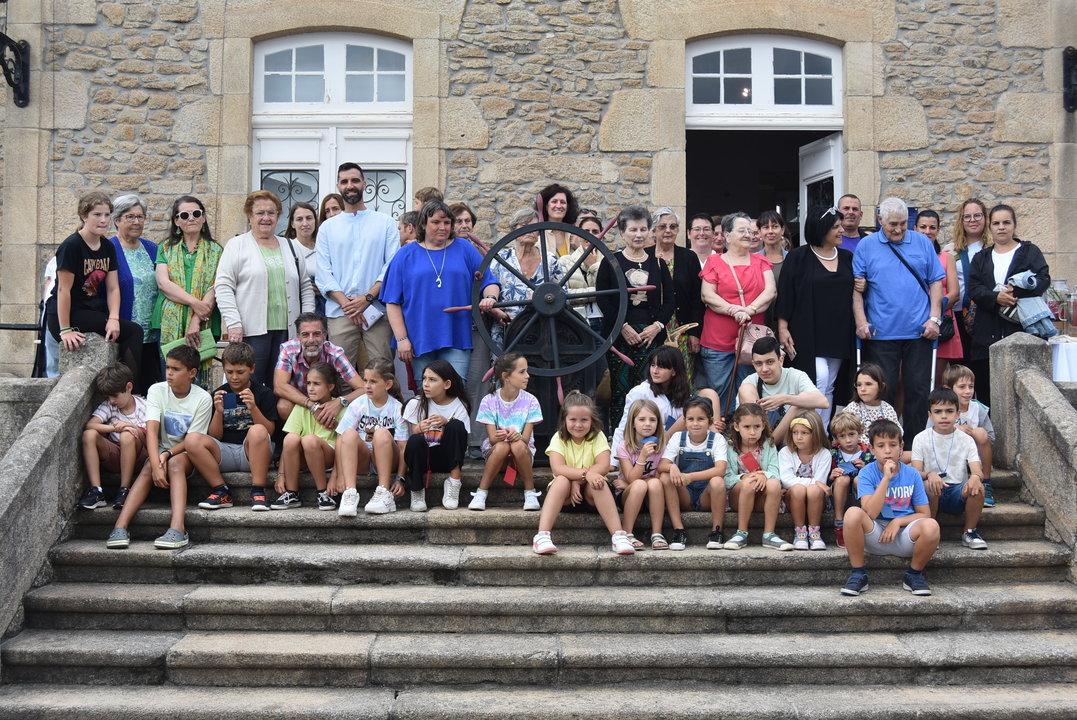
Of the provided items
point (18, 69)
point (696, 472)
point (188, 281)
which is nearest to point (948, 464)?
point (696, 472)

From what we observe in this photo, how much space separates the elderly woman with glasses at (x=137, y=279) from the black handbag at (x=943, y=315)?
184 inches

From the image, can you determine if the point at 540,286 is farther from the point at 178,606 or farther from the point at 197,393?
the point at 178,606

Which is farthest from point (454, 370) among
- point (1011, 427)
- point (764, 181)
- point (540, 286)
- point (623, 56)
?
point (764, 181)

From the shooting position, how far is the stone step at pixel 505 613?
514 cm

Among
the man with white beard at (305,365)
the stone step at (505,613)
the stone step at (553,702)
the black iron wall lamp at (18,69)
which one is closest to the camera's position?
the stone step at (553,702)

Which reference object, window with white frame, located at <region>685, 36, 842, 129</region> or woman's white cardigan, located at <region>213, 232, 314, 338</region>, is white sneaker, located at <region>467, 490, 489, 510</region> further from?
window with white frame, located at <region>685, 36, 842, 129</region>

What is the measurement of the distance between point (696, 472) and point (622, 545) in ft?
2.03

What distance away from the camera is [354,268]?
6.93 metres

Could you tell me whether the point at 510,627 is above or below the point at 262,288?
below

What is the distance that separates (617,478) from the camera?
5.92m

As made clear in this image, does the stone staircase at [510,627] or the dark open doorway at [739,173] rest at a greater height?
the dark open doorway at [739,173]

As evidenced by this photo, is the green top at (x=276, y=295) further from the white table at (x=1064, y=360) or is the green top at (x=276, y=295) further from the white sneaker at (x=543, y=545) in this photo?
the white table at (x=1064, y=360)

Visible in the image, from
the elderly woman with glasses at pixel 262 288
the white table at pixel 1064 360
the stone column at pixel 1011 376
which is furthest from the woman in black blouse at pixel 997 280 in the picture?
the elderly woman with glasses at pixel 262 288

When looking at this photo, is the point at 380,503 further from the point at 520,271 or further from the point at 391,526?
the point at 520,271
